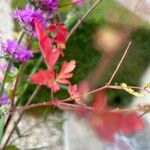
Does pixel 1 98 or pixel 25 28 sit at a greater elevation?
pixel 25 28

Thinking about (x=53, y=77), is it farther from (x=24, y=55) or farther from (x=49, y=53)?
(x=24, y=55)

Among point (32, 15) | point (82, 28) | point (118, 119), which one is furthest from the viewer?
point (82, 28)

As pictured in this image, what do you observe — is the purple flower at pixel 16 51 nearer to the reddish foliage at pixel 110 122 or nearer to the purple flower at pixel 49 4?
the purple flower at pixel 49 4

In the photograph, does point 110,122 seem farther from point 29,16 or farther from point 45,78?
point 29,16

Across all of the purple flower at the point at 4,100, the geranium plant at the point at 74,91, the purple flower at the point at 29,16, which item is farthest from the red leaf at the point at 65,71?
the purple flower at the point at 4,100

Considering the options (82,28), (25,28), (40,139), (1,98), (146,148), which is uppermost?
(25,28)

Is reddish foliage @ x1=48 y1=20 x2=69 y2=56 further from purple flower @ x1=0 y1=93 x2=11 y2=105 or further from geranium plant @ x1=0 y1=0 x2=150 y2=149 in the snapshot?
purple flower @ x1=0 y1=93 x2=11 y2=105

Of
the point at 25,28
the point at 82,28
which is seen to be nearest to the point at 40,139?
the point at 82,28

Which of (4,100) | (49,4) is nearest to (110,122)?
(49,4)
